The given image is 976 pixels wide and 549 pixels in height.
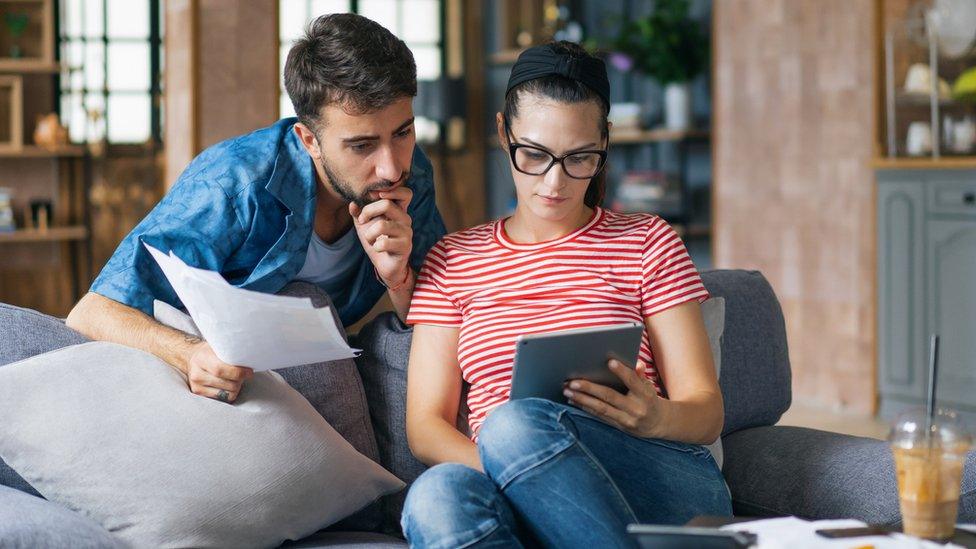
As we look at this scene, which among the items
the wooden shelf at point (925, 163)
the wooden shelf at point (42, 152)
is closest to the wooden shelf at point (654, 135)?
the wooden shelf at point (925, 163)

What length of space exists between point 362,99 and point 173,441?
2.27ft

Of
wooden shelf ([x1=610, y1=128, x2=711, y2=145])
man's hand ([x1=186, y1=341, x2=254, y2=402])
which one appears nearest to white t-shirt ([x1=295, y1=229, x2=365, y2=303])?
man's hand ([x1=186, y1=341, x2=254, y2=402])

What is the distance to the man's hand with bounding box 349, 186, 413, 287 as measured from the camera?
2012 mm

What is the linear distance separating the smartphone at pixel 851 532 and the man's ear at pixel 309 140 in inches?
46.2

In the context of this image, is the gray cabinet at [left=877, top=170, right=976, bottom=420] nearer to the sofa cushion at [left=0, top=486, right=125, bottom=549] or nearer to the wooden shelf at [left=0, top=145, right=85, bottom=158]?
the sofa cushion at [left=0, top=486, right=125, bottom=549]

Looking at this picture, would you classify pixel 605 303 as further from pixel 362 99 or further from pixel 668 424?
pixel 362 99

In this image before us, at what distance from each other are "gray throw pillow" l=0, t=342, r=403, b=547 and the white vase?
15.7 ft

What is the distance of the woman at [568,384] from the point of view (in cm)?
158

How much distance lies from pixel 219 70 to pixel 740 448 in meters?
2.90

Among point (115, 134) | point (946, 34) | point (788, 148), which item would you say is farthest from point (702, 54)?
point (115, 134)

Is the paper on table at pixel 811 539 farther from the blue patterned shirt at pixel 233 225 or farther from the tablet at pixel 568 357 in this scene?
the blue patterned shirt at pixel 233 225

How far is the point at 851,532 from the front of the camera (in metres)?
1.34

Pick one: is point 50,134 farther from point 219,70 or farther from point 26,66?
point 219,70

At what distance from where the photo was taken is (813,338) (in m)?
5.29
